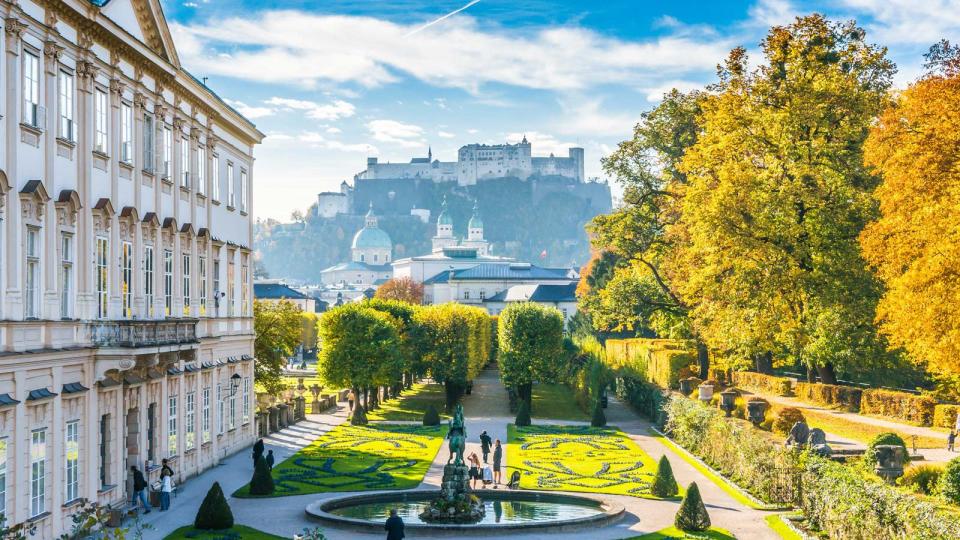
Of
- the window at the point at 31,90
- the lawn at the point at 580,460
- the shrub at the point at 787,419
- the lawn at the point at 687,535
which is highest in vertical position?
the window at the point at 31,90

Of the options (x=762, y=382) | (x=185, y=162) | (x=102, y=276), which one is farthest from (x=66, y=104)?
(x=762, y=382)

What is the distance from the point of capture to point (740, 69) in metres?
52.3

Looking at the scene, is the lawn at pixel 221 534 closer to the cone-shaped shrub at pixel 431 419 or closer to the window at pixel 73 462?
the window at pixel 73 462

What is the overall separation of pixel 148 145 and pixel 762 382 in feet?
112

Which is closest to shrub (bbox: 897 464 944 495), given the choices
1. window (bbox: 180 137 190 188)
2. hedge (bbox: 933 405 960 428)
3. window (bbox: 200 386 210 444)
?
hedge (bbox: 933 405 960 428)

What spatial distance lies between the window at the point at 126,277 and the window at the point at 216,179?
36.3 feet

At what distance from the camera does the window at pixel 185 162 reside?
39.9m

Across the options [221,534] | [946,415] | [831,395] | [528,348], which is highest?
[528,348]

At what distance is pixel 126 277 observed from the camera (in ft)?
110

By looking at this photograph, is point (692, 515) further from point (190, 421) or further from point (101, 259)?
point (190, 421)

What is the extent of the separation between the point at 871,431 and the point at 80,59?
28.9m

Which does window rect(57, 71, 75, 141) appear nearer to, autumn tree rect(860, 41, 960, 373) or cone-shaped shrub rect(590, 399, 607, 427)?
autumn tree rect(860, 41, 960, 373)

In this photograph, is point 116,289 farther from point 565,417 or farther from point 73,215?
point 565,417

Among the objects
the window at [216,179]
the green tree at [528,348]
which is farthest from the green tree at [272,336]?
the green tree at [528,348]
